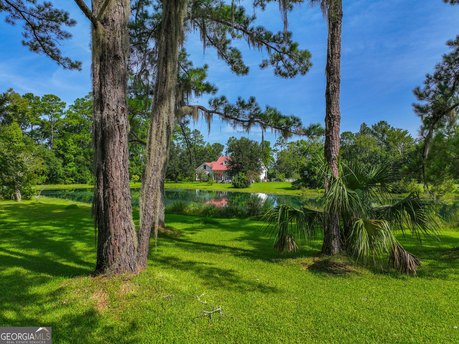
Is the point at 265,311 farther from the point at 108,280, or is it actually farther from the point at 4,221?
the point at 4,221

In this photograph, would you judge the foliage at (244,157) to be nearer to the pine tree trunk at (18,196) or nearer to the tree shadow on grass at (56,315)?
the pine tree trunk at (18,196)

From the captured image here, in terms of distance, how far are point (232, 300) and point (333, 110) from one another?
3.97m

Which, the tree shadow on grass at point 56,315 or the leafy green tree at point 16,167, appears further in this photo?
the leafy green tree at point 16,167

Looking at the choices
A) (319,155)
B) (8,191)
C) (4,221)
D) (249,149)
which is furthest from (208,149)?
(319,155)

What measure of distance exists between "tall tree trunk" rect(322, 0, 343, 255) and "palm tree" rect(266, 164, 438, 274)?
185 mm

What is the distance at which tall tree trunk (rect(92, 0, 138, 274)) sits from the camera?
4023 millimetres

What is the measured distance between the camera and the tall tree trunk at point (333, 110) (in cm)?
547

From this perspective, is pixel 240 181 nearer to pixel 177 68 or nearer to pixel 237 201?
pixel 237 201

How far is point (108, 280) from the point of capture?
394 cm

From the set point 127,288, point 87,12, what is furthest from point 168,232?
point 87,12

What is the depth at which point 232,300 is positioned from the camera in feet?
12.4

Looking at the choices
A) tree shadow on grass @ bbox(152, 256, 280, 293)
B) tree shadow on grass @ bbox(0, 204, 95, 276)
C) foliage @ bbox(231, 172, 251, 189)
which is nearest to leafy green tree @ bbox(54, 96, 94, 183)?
foliage @ bbox(231, 172, 251, 189)

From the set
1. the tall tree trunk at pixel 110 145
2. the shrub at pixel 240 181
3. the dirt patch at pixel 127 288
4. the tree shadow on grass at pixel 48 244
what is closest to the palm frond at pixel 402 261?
the dirt patch at pixel 127 288

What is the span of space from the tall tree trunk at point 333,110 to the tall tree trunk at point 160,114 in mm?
2913
